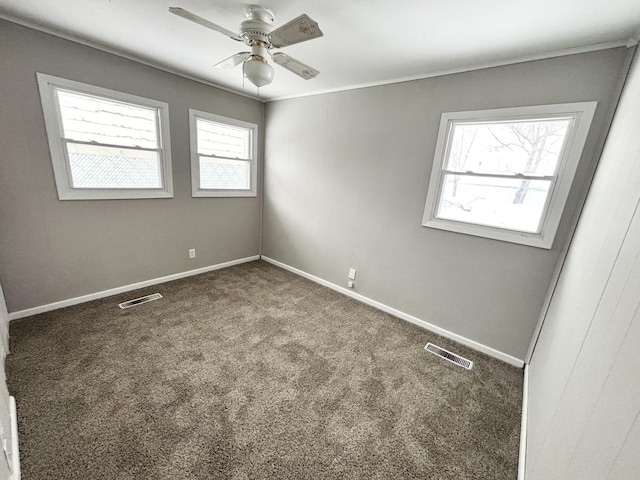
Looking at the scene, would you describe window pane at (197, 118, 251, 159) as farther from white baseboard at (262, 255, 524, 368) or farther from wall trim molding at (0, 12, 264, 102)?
white baseboard at (262, 255, 524, 368)

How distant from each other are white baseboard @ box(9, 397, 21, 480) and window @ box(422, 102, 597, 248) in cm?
307

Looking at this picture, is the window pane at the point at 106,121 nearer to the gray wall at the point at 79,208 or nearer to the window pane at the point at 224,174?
the gray wall at the point at 79,208

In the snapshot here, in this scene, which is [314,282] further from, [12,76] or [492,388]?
[12,76]

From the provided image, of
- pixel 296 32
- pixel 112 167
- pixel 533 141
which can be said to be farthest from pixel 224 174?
pixel 533 141

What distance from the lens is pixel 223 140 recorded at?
11.6 ft

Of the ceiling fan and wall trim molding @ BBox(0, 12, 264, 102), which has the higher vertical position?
wall trim molding @ BBox(0, 12, 264, 102)

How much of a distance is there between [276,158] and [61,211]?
98.3 inches

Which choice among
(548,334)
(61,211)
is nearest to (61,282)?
(61,211)

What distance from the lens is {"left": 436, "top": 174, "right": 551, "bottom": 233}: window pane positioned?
2039 mm

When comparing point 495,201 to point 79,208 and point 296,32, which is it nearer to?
point 296,32

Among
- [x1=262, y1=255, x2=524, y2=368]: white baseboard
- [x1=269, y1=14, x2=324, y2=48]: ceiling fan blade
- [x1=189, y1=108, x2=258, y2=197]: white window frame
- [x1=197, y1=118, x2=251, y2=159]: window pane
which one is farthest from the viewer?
[x1=197, y1=118, x2=251, y2=159]: window pane

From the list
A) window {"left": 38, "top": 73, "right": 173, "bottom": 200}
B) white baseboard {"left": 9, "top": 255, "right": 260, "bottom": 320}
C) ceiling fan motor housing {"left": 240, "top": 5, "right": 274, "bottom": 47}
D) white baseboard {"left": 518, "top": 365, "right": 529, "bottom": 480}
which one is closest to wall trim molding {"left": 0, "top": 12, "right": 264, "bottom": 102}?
window {"left": 38, "top": 73, "right": 173, "bottom": 200}

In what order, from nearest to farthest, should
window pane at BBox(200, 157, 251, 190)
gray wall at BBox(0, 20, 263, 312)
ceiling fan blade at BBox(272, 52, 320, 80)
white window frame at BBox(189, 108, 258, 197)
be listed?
ceiling fan blade at BBox(272, 52, 320, 80) → gray wall at BBox(0, 20, 263, 312) → white window frame at BBox(189, 108, 258, 197) → window pane at BBox(200, 157, 251, 190)

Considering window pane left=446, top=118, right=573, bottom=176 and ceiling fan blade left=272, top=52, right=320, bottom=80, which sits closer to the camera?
ceiling fan blade left=272, top=52, right=320, bottom=80
